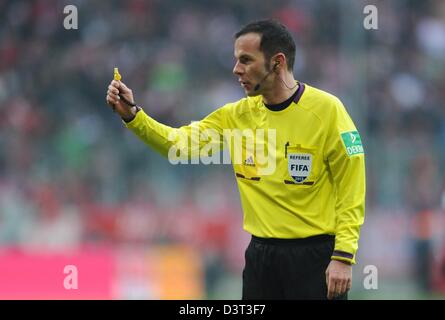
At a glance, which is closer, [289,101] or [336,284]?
[336,284]

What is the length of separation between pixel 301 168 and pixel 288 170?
0.09 metres

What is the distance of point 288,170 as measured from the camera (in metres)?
6.53

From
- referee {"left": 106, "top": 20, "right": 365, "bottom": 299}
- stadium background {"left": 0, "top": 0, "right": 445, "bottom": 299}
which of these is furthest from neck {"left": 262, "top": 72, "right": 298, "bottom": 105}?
stadium background {"left": 0, "top": 0, "right": 445, "bottom": 299}

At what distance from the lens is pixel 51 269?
42.6ft

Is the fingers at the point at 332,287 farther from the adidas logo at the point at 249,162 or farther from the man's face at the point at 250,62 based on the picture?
the man's face at the point at 250,62

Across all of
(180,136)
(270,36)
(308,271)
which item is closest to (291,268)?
(308,271)

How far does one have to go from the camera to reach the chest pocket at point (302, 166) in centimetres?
648

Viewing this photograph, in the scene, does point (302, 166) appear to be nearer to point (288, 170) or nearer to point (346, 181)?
point (288, 170)

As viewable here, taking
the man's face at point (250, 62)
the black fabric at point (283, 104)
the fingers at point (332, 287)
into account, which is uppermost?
the man's face at point (250, 62)

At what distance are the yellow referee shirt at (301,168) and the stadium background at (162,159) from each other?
20.3 ft

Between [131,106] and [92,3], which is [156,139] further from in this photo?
[92,3]

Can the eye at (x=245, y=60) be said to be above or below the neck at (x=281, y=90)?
above

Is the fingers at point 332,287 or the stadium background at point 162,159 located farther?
the stadium background at point 162,159

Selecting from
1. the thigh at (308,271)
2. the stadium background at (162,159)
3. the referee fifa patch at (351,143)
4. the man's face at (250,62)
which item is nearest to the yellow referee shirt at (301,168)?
the referee fifa patch at (351,143)
